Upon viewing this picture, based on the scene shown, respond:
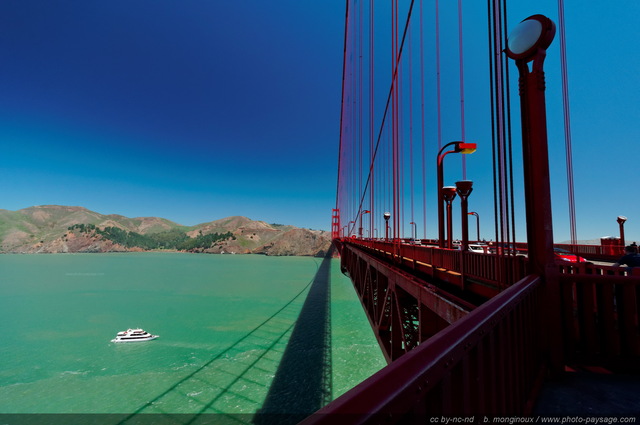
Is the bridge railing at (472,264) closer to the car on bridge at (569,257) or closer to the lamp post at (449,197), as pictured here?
the car on bridge at (569,257)

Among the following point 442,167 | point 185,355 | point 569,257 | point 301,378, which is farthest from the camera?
point 185,355

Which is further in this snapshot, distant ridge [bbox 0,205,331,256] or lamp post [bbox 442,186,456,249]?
distant ridge [bbox 0,205,331,256]

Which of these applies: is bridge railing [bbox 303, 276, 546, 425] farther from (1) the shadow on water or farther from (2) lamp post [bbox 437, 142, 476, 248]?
(1) the shadow on water

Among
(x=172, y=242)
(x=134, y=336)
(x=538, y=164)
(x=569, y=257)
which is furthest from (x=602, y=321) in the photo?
(x=172, y=242)

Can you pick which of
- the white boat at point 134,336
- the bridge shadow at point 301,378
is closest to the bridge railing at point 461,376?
the bridge shadow at point 301,378

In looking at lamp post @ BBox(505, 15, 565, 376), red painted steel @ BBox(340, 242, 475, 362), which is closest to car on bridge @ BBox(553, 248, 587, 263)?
red painted steel @ BBox(340, 242, 475, 362)

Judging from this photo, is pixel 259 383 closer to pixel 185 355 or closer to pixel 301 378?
pixel 301 378
